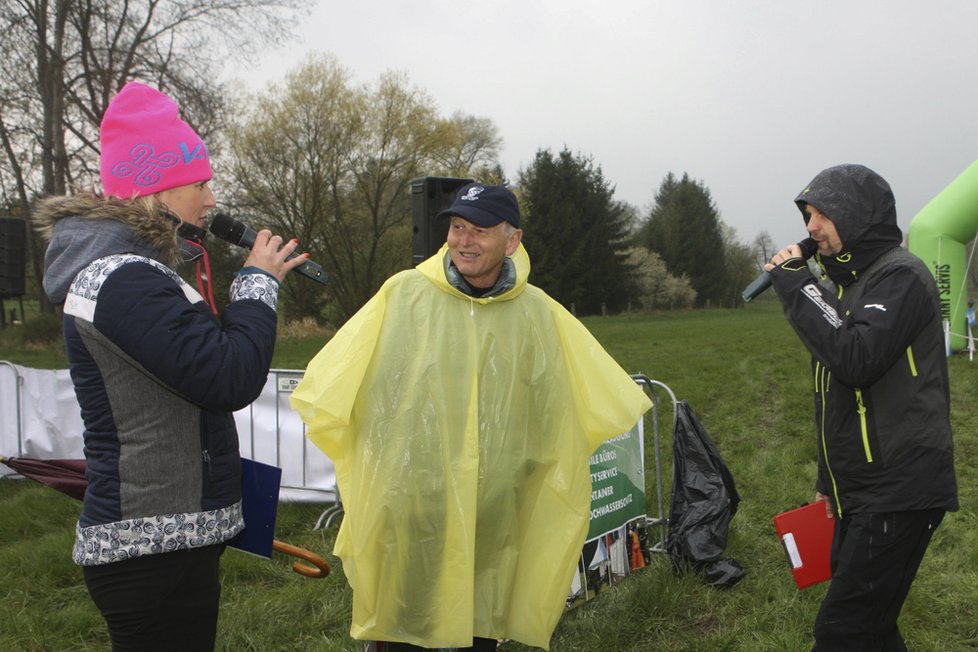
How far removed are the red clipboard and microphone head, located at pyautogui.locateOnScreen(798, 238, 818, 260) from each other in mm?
1002

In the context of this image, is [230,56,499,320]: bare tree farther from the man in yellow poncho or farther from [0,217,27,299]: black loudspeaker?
the man in yellow poncho

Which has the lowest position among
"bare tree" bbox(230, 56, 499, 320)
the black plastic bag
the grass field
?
the grass field

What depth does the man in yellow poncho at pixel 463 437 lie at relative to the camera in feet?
7.82

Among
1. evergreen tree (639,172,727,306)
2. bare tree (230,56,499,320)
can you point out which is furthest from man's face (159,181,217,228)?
evergreen tree (639,172,727,306)

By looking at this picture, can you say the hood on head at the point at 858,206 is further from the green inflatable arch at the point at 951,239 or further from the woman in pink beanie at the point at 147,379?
the green inflatable arch at the point at 951,239

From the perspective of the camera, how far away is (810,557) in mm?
2975

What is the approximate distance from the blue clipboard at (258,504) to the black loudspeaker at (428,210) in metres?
1.95

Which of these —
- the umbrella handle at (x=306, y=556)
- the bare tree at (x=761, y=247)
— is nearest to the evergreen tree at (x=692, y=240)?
the bare tree at (x=761, y=247)

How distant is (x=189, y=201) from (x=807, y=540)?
2.58 m

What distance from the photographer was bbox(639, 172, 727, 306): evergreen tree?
167 feet

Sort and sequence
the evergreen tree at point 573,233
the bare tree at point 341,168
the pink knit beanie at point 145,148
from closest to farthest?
the pink knit beanie at point 145,148 < the bare tree at point 341,168 < the evergreen tree at point 573,233

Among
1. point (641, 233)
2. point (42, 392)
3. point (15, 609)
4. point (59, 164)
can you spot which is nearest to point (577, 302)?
point (641, 233)

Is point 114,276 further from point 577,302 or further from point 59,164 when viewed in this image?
point 577,302

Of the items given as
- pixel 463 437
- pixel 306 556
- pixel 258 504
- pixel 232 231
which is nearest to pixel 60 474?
pixel 258 504
